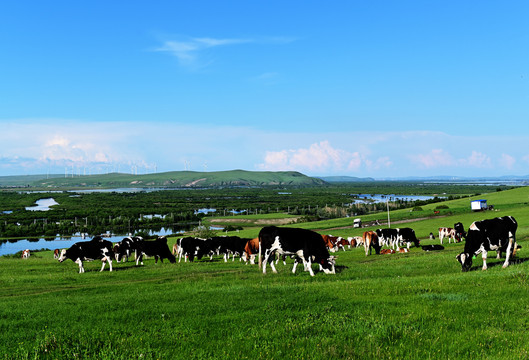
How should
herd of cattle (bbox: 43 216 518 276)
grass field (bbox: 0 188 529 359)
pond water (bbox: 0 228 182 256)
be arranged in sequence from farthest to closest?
1. pond water (bbox: 0 228 182 256)
2. herd of cattle (bbox: 43 216 518 276)
3. grass field (bbox: 0 188 529 359)

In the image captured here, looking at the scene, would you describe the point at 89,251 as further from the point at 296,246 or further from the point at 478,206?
the point at 478,206

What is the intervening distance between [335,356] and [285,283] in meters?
8.75

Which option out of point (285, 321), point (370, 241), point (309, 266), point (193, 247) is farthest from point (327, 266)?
point (193, 247)

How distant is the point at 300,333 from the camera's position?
9.40 m

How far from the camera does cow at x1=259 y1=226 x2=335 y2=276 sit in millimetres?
20094

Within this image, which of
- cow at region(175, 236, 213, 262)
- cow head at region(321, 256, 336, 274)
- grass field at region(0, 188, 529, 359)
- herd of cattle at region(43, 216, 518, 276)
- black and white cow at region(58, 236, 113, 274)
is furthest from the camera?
cow at region(175, 236, 213, 262)

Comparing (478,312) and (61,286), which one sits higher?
(478,312)

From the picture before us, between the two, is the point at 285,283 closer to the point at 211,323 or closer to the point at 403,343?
the point at 211,323

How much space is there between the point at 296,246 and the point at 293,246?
0.48 feet

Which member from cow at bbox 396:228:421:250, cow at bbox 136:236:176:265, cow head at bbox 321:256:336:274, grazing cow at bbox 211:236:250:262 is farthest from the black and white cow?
cow at bbox 396:228:421:250

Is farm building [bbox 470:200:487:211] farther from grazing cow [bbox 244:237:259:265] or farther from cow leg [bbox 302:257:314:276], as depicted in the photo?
cow leg [bbox 302:257:314:276]

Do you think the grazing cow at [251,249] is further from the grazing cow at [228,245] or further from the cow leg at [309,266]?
the cow leg at [309,266]

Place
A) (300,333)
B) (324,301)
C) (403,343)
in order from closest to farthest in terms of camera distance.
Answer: (403,343) < (300,333) < (324,301)

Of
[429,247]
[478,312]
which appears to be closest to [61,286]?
[478,312]
